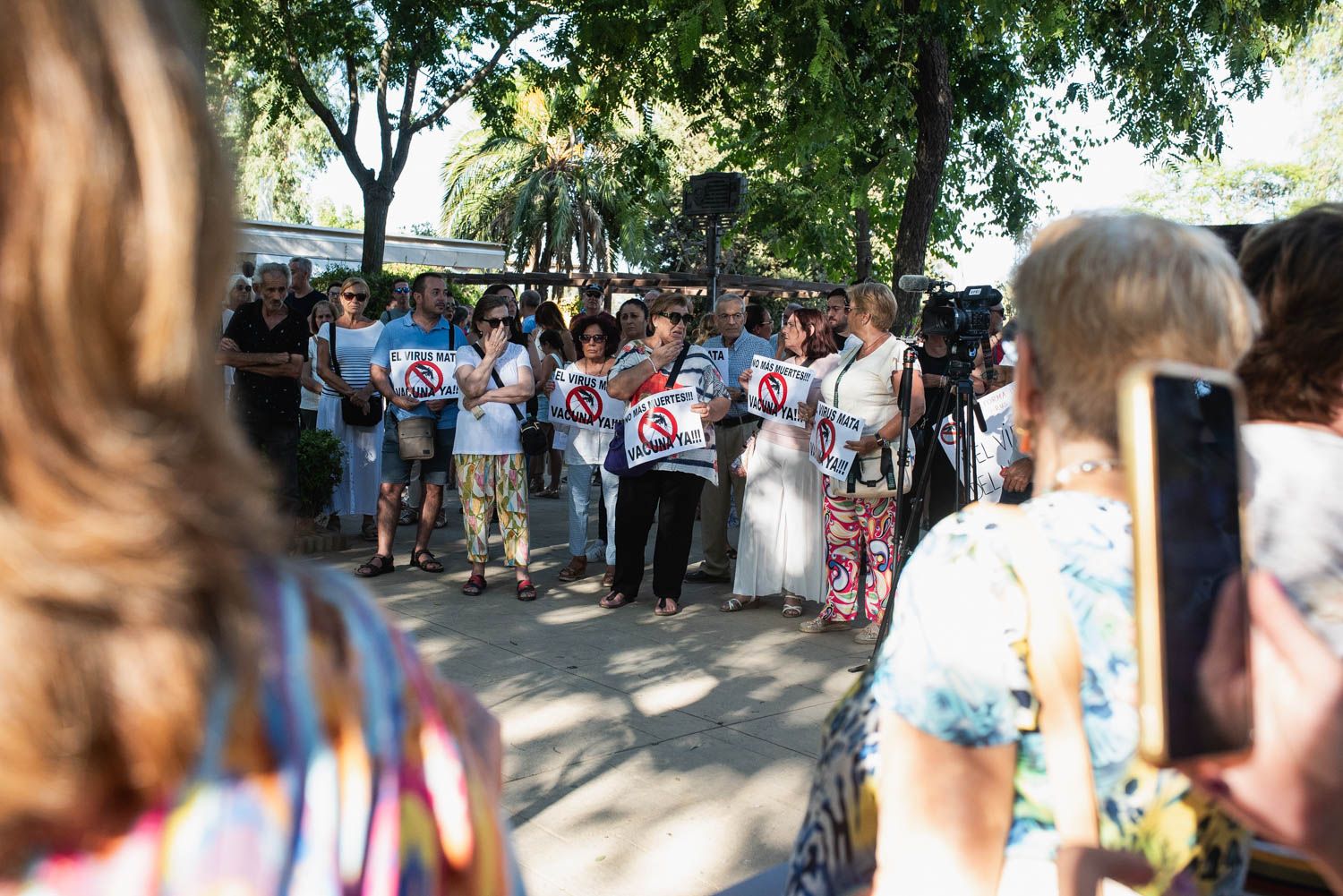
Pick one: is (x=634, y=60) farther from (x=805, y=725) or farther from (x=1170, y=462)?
(x=1170, y=462)

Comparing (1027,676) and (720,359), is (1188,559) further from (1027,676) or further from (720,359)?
(720,359)

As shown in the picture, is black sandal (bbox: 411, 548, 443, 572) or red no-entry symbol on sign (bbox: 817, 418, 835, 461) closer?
red no-entry symbol on sign (bbox: 817, 418, 835, 461)

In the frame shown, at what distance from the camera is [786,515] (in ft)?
24.4

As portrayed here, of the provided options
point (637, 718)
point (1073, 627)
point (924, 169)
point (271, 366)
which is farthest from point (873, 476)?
point (924, 169)

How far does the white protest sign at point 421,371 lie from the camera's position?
313 inches

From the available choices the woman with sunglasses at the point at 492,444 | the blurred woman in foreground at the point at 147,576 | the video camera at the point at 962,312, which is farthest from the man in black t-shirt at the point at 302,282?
the blurred woman in foreground at the point at 147,576

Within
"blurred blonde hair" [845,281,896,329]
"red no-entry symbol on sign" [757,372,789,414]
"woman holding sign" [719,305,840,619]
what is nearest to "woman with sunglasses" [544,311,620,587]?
"woman holding sign" [719,305,840,619]

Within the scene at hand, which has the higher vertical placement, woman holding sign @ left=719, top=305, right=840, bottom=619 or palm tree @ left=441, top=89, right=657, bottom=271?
palm tree @ left=441, top=89, right=657, bottom=271

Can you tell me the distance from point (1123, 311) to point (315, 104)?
14921 mm

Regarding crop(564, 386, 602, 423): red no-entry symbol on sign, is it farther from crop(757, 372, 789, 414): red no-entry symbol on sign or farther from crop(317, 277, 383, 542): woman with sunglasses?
crop(317, 277, 383, 542): woman with sunglasses

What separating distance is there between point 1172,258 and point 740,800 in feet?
10.8

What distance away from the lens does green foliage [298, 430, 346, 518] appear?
29.9 ft

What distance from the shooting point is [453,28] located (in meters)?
15.9

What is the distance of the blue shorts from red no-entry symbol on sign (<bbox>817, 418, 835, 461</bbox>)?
268cm
